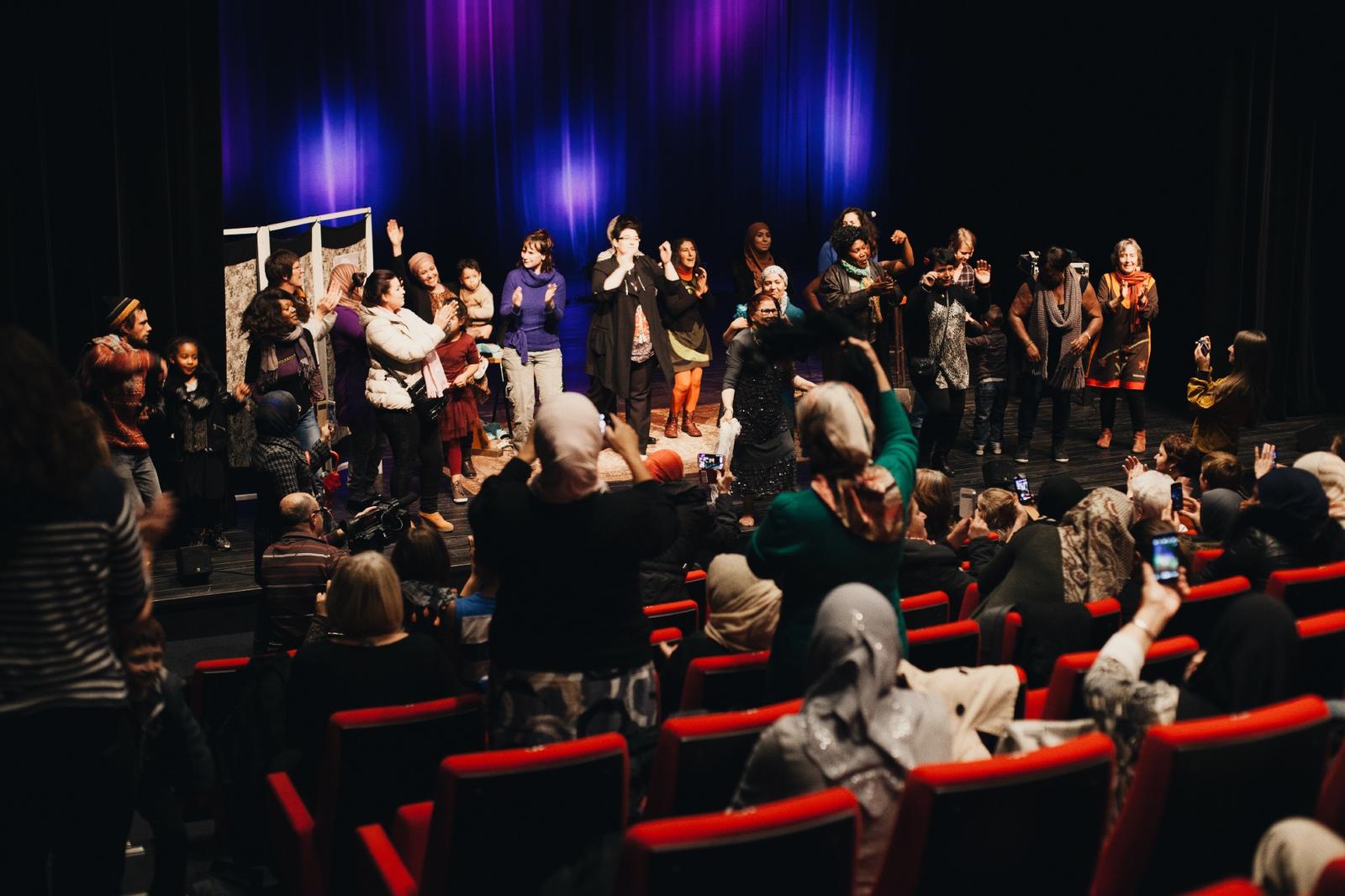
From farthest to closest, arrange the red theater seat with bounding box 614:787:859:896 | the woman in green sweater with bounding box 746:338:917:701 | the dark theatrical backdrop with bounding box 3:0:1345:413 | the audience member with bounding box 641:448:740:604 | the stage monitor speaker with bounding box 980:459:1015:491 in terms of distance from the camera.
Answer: the dark theatrical backdrop with bounding box 3:0:1345:413 < the stage monitor speaker with bounding box 980:459:1015:491 < the audience member with bounding box 641:448:740:604 < the woman in green sweater with bounding box 746:338:917:701 < the red theater seat with bounding box 614:787:859:896

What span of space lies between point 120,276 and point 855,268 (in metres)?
4.05

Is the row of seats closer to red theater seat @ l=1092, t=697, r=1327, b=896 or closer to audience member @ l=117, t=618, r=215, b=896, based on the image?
red theater seat @ l=1092, t=697, r=1327, b=896

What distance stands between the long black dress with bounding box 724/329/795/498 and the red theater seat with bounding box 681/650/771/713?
140 inches

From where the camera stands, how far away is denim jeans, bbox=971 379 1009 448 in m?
8.57

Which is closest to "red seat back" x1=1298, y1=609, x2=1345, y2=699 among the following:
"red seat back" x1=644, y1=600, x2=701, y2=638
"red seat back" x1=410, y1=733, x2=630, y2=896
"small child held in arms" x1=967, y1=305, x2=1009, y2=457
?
"red seat back" x1=410, y1=733, x2=630, y2=896

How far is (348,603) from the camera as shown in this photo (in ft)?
10.6

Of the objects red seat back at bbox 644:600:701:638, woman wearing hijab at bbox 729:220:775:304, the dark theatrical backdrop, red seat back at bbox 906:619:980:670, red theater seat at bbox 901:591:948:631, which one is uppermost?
the dark theatrical backdrop

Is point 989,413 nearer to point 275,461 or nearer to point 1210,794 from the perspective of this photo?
point 275,461

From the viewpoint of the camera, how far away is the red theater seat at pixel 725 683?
132 inches

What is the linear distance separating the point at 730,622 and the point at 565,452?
3.69 feet

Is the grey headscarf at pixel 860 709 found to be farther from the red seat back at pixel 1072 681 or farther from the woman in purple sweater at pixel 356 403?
the woman in purple sweater at pixel 356 403

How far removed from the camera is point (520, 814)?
2.51 metres

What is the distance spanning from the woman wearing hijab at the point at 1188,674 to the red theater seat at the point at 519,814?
99 centimetres

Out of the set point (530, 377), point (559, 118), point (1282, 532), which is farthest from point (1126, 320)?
point (559, 118)
